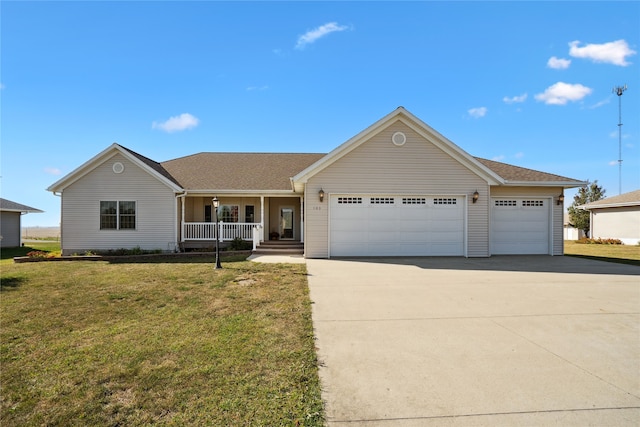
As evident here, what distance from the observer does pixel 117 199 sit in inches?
579

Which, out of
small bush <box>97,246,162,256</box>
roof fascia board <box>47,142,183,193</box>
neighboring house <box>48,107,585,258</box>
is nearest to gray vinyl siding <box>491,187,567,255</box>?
neighboring house <box>48,107,585,258</box>

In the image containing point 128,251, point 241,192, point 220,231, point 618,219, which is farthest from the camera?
point 618,219

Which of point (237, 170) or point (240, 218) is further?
point (237, 170)

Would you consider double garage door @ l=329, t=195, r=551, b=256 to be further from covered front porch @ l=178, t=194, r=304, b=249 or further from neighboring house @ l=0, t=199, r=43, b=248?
neighboring house @ l=0, t=199, r=43, b=248

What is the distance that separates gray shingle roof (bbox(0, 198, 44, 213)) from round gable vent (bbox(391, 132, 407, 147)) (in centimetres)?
2580

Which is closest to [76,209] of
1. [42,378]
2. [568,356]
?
[42,378]

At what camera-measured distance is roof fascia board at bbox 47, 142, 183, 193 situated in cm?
1421

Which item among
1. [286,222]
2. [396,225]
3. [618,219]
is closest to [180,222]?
[286,222]

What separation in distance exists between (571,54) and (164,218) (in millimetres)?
18116

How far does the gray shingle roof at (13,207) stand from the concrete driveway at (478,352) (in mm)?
25466

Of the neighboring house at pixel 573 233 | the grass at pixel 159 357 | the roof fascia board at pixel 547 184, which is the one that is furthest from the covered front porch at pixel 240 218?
the neighboring house at pixel 573 233

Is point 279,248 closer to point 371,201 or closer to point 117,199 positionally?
point 371,201

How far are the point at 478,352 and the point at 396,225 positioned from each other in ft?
29.9

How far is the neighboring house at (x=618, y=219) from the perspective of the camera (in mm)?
22547
